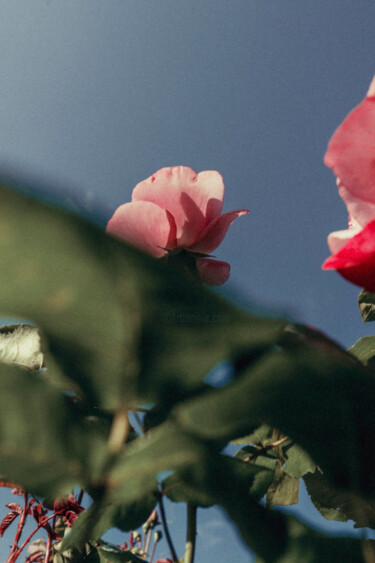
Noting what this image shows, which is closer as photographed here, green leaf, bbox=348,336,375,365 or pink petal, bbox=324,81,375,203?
pink petal, bbox=324,81,375,203

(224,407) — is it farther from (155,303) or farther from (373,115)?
(373,115)

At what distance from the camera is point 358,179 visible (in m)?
0.23

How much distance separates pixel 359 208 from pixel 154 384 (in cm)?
15

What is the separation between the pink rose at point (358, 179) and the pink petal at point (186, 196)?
241mm

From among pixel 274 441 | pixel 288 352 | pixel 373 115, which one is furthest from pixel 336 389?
pixel 274 441

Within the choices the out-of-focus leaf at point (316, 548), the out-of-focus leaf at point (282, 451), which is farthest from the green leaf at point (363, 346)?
the out-of-focus leaf at point (316, 548)

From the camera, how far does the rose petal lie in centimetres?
22

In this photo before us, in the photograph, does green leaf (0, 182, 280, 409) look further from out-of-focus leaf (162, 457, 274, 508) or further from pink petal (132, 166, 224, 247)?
pink petal (132, 166, 224, 247)

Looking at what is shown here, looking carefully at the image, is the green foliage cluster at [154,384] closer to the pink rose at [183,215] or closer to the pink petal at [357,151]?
the pink petal at [357,151]

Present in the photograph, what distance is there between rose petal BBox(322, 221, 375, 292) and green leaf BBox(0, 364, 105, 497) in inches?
5.5

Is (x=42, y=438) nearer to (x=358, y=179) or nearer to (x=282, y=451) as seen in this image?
(x=358, y=179)

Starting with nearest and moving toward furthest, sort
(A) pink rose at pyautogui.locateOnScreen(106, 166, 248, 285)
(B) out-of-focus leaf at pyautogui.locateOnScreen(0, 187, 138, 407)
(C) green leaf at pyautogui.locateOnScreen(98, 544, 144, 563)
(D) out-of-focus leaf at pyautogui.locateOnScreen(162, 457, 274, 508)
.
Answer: (B) out-of-focus leaf at pyautogui.locateOnScreen(0, 187, 138, 407), (D) out-of-focus leaf at pyautogui.locateOnScreen(162, 457, 274, 508), (C) green leaf at pyautogui.locateOnScreen(98, 544, 144, 563), (A) pink rose at pyautogui.locateOnScreen(106, 166, 248, 285)

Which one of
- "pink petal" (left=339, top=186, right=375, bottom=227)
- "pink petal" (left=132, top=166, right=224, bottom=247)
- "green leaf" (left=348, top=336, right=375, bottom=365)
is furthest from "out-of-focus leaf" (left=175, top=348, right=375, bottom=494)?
"pink petal" (left=132, top=166, right=224, bottom=247)

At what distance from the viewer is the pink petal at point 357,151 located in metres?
0.21
